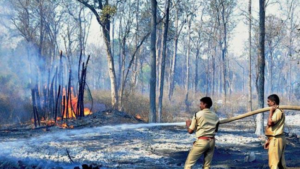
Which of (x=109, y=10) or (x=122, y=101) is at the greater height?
(x=109, y=10)

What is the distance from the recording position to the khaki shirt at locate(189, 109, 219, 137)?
21.6 feet

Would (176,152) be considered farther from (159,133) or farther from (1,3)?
(1,3)

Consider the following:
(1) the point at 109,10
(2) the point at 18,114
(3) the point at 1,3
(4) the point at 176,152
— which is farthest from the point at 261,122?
(3) the point at 1,3

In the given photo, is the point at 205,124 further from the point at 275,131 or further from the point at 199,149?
the point at 275,131

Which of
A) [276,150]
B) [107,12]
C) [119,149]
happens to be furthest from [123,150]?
[107,12]

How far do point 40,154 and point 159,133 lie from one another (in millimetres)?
6300

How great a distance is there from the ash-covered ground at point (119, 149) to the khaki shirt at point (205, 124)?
252 centimetres

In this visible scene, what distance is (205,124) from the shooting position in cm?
662

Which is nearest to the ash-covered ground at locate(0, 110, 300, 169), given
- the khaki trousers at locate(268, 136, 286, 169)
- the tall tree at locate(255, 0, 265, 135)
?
the tall tree at locate(255, 0, 265, 135)

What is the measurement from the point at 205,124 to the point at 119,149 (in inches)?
194

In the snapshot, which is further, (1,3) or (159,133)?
(1,3)

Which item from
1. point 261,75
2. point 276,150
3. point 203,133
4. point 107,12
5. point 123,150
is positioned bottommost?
point 123,150

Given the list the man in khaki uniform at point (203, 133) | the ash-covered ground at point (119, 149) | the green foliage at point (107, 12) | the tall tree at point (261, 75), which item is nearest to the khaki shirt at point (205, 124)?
the man in khaki uniform at point (203, 133)

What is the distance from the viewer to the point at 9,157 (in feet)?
29.7
